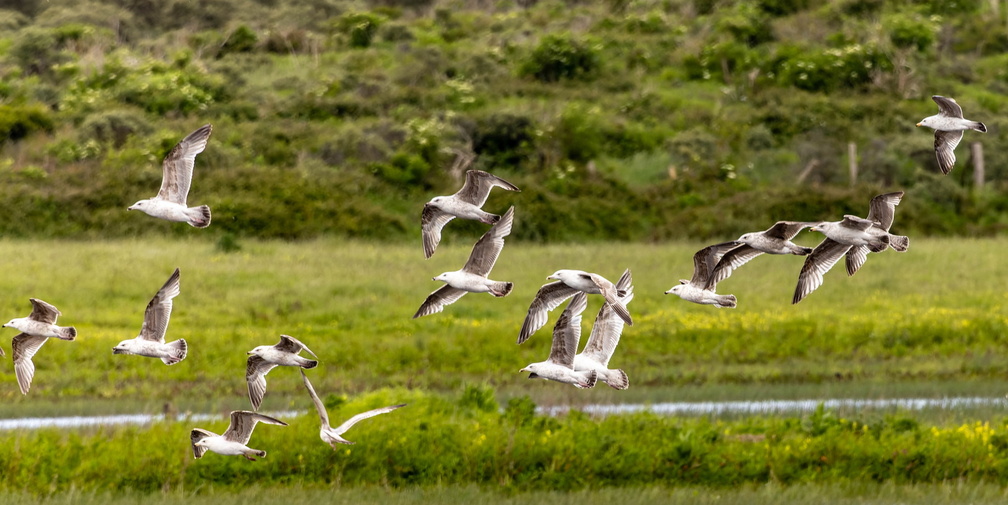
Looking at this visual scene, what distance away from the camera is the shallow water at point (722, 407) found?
68.1 ft

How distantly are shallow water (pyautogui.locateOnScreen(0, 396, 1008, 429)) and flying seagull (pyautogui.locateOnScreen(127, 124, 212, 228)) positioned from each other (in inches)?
422

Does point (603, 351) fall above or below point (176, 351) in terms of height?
above

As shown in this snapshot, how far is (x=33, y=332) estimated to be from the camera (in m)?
10.4

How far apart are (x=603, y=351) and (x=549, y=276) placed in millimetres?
2259

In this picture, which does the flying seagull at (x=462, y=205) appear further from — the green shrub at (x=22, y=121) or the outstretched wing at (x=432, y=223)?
the green shrub at (x=22, y=121)

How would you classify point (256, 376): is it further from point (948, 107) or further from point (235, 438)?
point (948, 107)

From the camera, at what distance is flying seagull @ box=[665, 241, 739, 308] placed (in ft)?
28.8

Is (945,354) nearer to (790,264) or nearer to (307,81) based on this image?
(790,264)

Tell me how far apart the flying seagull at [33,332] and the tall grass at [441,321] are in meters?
11.7

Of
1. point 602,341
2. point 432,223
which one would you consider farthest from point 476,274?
point 602,341

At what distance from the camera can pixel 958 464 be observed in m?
17.2

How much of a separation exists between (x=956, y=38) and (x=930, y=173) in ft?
69.2

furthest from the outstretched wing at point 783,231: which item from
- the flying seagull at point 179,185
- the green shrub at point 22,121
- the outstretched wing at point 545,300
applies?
the green shrub at point 22,121

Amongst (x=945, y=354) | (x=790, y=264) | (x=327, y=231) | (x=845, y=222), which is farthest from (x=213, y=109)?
(x=845, y=222)
